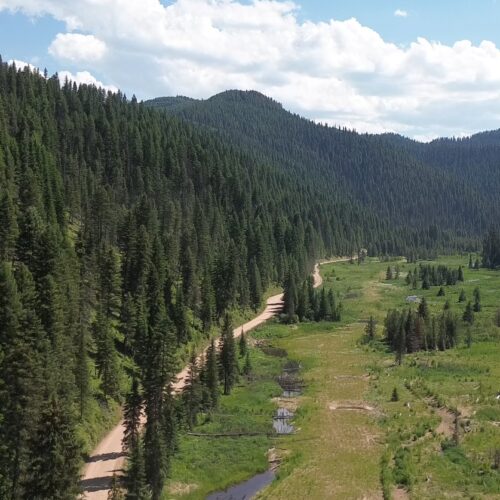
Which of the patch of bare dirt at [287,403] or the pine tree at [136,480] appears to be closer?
the pine tree at [136,480]

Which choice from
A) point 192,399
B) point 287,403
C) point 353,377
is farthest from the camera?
point 353,377

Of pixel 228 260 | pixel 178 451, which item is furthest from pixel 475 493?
pixel 228 260

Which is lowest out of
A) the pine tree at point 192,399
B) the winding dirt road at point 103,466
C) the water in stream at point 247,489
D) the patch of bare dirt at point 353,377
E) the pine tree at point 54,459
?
the water in stream at point 247,489

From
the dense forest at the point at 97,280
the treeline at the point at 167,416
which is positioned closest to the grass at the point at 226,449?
the treeline at the point at 167,416

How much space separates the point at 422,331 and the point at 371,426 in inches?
1891

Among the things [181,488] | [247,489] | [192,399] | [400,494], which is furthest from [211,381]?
[400,494]

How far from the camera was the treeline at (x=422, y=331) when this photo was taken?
108375 mm

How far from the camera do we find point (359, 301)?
157m

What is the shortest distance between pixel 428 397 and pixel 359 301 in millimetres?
79438

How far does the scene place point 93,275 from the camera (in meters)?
82.8

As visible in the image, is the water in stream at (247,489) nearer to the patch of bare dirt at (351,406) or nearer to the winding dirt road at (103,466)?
the winding dirt road at (103,466)

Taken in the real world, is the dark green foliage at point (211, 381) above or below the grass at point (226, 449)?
above

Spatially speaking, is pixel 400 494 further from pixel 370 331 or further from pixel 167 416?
pixel 370 331

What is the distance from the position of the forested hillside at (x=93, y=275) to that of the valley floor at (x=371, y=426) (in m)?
11.8
